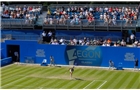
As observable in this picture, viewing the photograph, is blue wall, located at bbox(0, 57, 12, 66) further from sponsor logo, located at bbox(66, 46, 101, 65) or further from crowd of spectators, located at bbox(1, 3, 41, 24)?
sponsor logo, located at bbox(66, 46, 101, 65)

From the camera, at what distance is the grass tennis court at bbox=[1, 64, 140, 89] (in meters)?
23.7

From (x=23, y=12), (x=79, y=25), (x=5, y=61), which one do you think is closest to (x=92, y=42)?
(x=79, y=25)

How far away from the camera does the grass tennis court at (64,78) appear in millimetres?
23656

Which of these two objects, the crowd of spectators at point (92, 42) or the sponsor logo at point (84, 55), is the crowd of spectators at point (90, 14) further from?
the sponsor logo at point (84, 55)

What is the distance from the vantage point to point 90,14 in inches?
1483

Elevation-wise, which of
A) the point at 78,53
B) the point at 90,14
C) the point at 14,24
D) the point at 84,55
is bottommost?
the point at 84,55

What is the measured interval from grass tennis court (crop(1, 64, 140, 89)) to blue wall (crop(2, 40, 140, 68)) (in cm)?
190

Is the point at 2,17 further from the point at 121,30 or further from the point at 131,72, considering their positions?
the point at 131,72

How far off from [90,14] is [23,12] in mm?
9544

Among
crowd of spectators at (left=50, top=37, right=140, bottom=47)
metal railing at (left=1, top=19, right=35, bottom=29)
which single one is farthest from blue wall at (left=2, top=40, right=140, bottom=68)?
metal railing at (left=1, top=19, right=35, bottom=29)

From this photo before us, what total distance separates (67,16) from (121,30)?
7127mm

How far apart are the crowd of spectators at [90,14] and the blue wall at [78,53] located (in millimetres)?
4460

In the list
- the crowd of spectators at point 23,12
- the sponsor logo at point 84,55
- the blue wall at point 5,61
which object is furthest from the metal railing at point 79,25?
the blue wall at point 5,61

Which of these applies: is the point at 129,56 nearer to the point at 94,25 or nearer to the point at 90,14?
the point at 94,25
